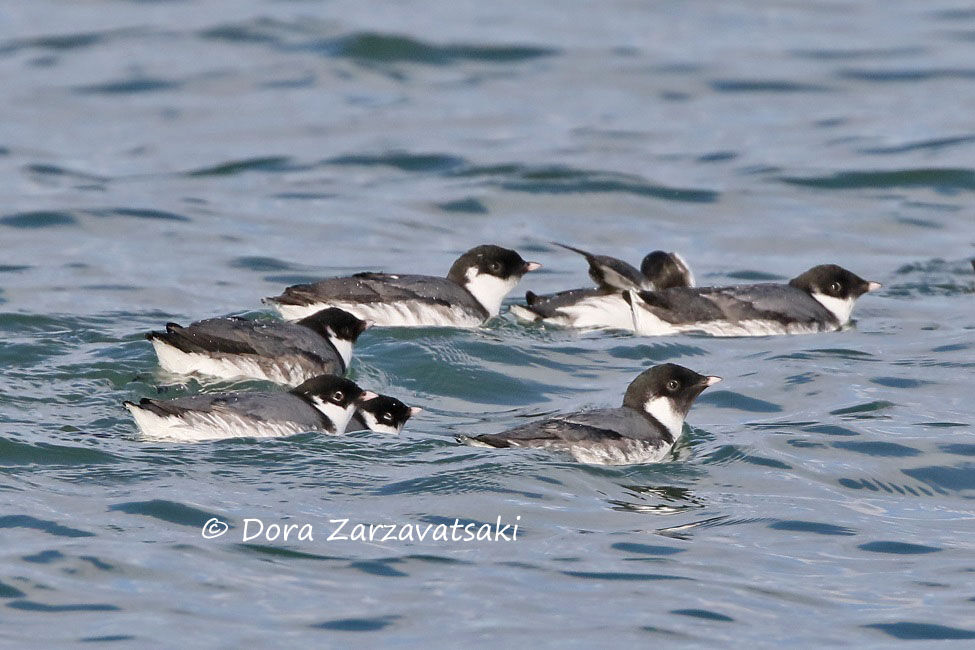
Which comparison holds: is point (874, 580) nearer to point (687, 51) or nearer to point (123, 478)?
point (123, 478)

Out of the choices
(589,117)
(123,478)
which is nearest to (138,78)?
(589,117)

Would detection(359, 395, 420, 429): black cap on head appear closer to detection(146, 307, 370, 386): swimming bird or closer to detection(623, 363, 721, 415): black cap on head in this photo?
detection(146, 307, 370, 386): swimming bird

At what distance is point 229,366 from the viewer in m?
12.2

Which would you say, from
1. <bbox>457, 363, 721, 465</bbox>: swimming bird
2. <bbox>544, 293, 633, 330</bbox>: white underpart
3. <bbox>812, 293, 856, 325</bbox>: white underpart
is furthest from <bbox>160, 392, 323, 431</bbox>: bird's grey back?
<bbox>812, 293, 856, 325</bbox>: white underpart

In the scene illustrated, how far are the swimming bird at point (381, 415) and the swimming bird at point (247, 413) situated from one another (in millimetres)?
219

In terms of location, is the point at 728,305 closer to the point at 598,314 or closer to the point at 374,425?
the point at 598,314

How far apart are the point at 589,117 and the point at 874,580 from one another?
A: 52.6 ft

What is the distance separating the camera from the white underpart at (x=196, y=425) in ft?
34.0

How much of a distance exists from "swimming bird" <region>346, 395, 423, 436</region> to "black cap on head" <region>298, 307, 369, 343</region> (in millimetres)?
1643

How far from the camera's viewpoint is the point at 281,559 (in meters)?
8.83

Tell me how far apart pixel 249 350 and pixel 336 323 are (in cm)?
91

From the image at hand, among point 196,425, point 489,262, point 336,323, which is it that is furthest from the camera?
point 489,262

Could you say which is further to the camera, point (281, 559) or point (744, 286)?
point (744, 286)

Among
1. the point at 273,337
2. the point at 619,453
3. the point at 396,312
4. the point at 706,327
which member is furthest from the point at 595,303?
the point at 619,453
